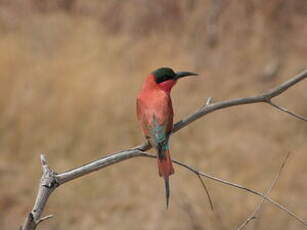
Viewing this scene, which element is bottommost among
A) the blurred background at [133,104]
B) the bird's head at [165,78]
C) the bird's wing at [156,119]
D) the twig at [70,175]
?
the twig at [70,175]

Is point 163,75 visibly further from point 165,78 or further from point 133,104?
point 133,104

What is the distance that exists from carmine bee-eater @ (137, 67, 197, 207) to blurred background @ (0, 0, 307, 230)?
2147 mm

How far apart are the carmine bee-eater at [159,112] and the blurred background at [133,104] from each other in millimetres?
2147

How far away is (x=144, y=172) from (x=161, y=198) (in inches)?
12.8

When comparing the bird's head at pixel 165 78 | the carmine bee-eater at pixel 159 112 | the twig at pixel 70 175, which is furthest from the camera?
the bird's head at pixel 165 78

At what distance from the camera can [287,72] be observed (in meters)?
5.09

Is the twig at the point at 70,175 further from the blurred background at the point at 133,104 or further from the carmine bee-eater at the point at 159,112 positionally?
the blurred background at the point at 133,104

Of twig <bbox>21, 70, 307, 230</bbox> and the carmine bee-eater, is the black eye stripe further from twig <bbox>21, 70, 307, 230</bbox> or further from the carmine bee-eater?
twig <bbox>21, 70, 307, 230</bbox>

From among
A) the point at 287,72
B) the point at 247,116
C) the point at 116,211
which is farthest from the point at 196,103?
the point at 116,211

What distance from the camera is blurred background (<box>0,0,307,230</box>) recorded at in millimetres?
4406

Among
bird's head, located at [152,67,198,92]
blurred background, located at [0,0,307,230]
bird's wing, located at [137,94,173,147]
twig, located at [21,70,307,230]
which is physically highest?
blurred background, located at [0,0,307,230]

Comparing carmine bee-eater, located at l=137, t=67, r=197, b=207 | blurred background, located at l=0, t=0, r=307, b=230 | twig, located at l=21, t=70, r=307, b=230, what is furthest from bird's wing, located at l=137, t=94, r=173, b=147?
blurred background, located at l=0, t=0, r=307, b=230

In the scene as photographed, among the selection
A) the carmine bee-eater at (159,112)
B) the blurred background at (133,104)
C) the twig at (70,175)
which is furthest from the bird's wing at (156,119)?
the blurred background at (133,104)

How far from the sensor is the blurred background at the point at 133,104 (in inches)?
173
